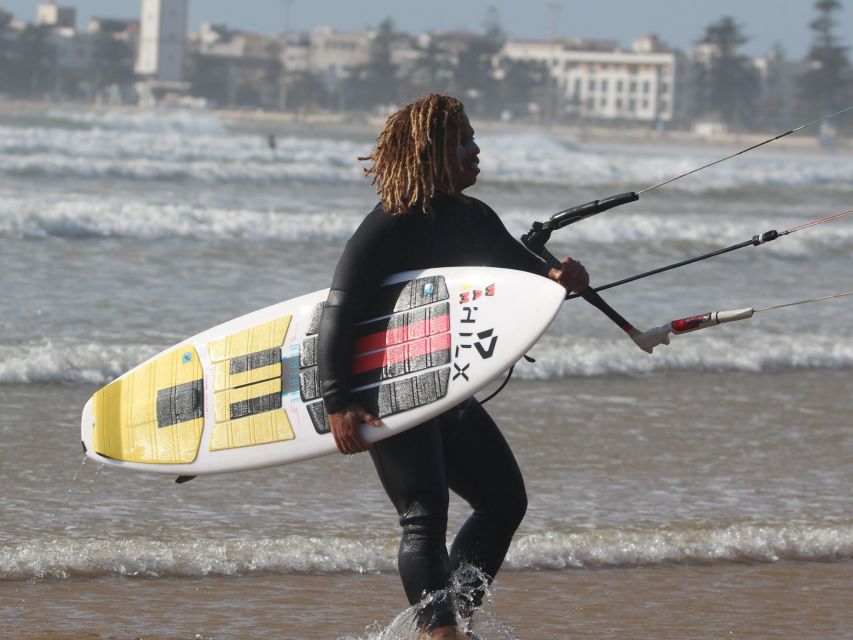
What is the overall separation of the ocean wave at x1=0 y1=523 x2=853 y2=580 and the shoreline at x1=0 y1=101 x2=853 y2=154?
93.2m

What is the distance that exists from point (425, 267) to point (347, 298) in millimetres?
Result: 213

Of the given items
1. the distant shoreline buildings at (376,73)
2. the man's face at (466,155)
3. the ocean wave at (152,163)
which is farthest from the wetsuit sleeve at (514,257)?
the distant shoreline buildings at (376,73)

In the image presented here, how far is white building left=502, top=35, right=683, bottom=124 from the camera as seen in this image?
135750 millimetres

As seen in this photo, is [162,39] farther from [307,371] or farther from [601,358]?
[307,371]

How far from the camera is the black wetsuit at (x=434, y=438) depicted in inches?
114

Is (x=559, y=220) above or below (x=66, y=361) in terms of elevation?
above

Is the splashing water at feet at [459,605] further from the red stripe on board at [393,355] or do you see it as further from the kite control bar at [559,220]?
the kite control bar at [559,220]

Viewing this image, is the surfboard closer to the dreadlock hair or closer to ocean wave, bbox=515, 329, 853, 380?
the dreadlock hair

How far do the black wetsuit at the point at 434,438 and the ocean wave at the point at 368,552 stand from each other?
3.32 ft

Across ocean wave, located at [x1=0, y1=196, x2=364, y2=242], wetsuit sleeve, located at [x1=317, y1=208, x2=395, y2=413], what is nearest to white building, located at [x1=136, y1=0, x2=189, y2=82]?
ocean wave, located at [x1=0, y1=196, x2=364, y2=242]

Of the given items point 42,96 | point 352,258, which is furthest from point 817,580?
point 42,96

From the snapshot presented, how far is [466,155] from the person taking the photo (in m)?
2.97

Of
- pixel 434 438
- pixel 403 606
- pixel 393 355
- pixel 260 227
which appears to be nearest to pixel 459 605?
pixel 434 438

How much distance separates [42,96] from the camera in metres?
116
